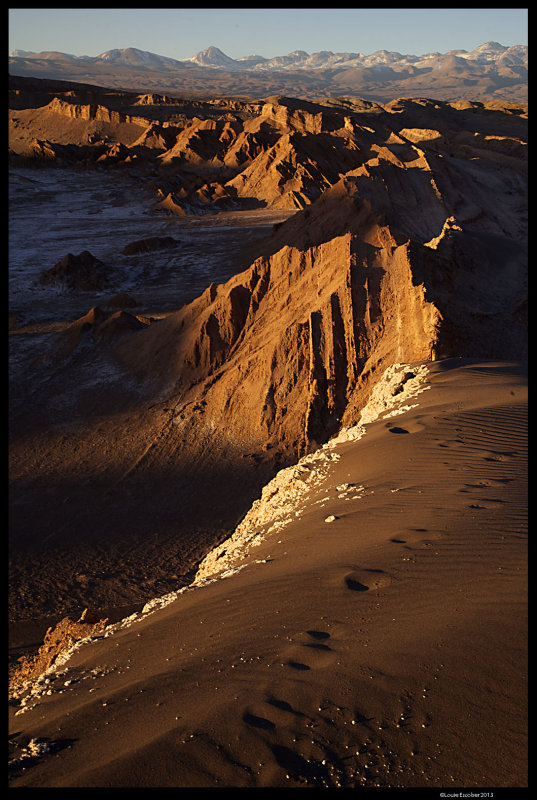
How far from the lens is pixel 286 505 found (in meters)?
7.61

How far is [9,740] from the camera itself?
3533mm

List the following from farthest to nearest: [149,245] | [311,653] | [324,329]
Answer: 1. [149,245]
2. [324,329]
3. [311,653]

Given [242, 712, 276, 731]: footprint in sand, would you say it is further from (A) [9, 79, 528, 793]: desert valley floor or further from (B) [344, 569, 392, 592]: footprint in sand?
(B) [344, 569, 392, 592]: footprint in sand

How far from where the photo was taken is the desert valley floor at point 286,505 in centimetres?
308

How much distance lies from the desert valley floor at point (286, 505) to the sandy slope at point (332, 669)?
2cm

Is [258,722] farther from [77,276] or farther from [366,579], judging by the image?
[77,276]

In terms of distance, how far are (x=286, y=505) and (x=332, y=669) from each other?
4.13m

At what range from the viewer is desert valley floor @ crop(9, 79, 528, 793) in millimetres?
3080

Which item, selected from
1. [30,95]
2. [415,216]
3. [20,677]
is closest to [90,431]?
[20,677]

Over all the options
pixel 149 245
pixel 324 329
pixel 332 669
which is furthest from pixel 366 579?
pixel 149 245

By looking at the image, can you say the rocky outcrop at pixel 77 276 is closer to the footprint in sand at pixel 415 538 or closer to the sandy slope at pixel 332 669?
the sandy slope at pixel 332 669

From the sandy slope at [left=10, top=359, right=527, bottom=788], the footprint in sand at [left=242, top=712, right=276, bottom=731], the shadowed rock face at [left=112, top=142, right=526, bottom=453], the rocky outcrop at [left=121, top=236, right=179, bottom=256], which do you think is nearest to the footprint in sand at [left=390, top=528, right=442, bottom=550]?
the sandy slope at [left=10, top=359, right=527, bottom=788]

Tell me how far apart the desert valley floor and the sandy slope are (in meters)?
0.02
